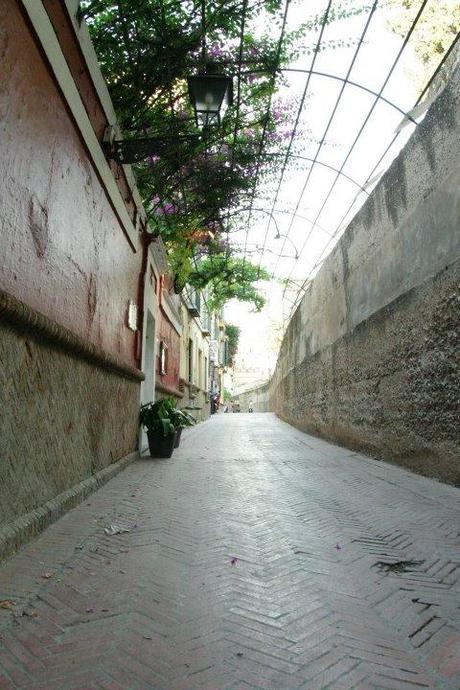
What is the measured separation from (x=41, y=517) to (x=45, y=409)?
29.7 inches

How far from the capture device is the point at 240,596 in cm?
240

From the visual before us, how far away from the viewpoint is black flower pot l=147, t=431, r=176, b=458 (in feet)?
25.0

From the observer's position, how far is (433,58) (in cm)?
1205

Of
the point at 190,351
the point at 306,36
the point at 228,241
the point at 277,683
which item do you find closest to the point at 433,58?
the point at 228,241

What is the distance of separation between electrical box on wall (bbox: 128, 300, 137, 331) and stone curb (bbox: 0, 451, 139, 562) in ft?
8.87

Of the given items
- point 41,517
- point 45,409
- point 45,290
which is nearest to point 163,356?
point 45,290

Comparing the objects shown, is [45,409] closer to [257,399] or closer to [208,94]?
[208,94]

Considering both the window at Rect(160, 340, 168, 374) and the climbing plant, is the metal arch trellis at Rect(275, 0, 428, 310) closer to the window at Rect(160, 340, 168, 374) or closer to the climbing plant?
the climbing plant

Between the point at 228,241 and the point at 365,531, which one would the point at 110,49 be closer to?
the point at 365,531

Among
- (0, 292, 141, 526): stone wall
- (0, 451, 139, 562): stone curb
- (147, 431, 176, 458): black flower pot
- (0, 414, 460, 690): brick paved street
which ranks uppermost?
(0, 292, 141, 526): stone wall

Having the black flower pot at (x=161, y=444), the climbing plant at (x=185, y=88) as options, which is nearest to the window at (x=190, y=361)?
the climbing plant at (x=185, y=88)

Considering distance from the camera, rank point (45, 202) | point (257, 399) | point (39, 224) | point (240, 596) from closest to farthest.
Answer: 1. point (240, 596)
2. point (39, 224)
3. point (45, 202)
4. point (257, 399)

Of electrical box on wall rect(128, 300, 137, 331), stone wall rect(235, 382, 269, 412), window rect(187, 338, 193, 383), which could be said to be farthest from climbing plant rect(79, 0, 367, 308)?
stone wall rect(235, 382, 269, 412)

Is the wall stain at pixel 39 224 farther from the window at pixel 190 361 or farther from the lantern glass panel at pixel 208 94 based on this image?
the window at pixel 190 361
